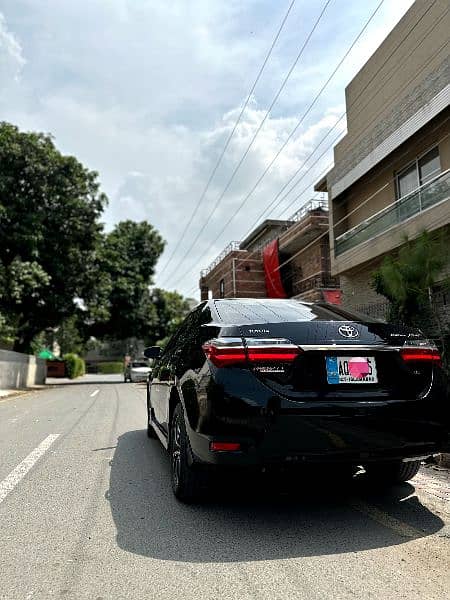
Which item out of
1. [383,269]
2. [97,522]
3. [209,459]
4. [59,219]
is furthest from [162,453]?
[59,219]

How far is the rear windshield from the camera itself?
3953 millimetres

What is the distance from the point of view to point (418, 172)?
13875 millimetres

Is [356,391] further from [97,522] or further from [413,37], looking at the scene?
[413,37]

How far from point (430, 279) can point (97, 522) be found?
311 inches

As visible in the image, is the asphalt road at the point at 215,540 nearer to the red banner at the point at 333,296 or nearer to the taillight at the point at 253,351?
the taillight at the point at 253,351

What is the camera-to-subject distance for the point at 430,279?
31.6ft

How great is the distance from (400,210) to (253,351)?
38.6 feet

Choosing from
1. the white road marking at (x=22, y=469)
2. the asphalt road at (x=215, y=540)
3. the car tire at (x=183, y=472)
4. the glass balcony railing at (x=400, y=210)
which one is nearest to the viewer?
the asphalt road at (x=215, y=540)

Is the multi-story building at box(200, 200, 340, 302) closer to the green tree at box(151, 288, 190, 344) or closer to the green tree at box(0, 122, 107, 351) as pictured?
the green tree at box(151, 288, 190, 344)

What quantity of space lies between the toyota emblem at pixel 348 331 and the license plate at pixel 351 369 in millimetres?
183

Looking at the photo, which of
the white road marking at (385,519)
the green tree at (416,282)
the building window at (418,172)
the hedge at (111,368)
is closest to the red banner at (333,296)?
the building window at (418,172)

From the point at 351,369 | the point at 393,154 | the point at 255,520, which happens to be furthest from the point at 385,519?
the point at 393,154

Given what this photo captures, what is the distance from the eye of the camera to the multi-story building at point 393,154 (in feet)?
41.4

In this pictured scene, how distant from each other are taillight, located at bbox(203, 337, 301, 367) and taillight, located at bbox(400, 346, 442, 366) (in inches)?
32.4
